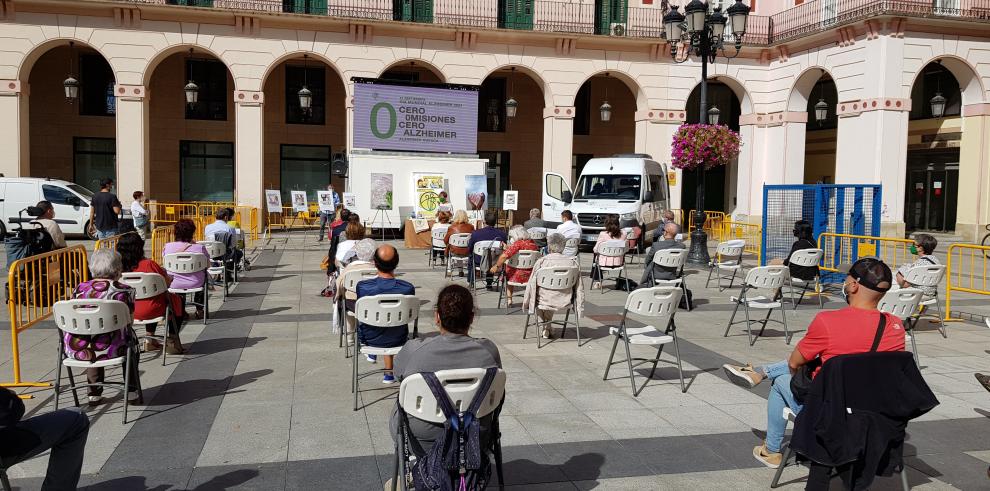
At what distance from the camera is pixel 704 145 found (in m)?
18.2

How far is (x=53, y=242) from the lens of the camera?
10453 millimetres

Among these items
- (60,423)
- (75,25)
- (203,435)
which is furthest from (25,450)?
(75,25)

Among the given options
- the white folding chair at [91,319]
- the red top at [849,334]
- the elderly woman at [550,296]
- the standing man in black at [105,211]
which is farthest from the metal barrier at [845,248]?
the standing man in black at [105,211]

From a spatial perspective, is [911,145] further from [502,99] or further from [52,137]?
[52,137]

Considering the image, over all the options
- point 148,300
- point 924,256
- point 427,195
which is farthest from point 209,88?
point 924,256

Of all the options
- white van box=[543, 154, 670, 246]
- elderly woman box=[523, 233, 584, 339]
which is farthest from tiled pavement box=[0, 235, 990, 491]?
white van box=[543, 154, 670, 246]

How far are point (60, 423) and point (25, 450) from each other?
280 mm

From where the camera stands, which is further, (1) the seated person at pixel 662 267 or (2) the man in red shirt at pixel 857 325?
(1) the seated person at pixel 662 267

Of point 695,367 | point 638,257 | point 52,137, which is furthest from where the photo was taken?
point 52,137

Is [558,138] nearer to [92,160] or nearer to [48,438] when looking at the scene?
[92,160]

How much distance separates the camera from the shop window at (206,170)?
90.3 feet

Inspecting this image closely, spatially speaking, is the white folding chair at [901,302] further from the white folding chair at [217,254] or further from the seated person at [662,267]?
the white folding chair at [217,254]

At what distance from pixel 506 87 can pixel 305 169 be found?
28.4 feet

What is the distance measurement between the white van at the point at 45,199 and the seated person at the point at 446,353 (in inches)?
745
